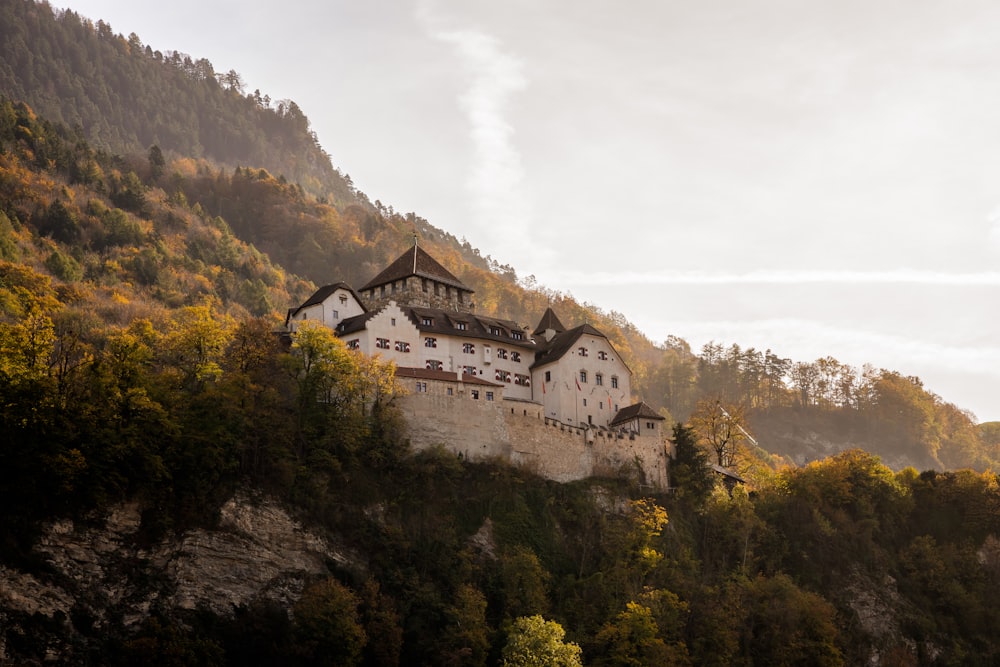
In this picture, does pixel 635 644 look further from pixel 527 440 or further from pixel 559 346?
pixel 559 346

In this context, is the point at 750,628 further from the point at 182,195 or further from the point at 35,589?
the point at 182,195

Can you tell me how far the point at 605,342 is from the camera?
79500mm

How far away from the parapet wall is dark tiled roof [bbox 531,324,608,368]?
7391mm

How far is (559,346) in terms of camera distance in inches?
3083

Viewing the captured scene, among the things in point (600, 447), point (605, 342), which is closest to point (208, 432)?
point (600, 447)

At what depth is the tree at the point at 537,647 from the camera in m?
54.0

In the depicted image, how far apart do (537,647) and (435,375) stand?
20.0 meters

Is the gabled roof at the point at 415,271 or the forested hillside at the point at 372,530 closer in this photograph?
the forested hillside at the point at 372,530

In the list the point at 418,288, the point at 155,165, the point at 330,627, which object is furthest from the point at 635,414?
the point at 155,165

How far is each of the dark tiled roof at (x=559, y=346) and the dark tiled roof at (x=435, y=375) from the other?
8.85 m

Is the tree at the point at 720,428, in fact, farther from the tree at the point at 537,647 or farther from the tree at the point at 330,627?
the tree at the point at 330,627

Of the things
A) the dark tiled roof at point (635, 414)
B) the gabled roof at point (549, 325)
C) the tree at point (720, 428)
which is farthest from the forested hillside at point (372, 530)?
the gabled roof at point (549, 325)

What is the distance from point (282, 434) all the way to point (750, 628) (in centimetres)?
3164

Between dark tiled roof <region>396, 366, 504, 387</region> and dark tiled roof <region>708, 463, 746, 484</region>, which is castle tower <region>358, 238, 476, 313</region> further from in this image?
dark tiled roof <region>708, 463, 746, 484</region>
